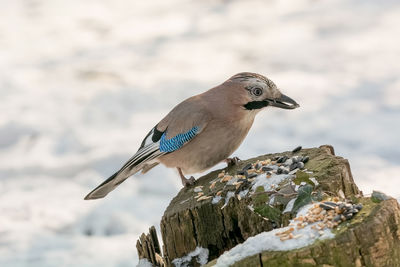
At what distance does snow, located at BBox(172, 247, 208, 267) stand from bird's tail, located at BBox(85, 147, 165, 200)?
221 centimetres

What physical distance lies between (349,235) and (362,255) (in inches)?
7.9

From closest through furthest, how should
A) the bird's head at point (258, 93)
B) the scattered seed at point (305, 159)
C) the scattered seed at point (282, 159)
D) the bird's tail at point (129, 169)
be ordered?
the scattered seed at point (305, 159)
the scattered seed at point (282, 159)
the bird's head at point (258, 93)
the bird's tail at point (129, 169)

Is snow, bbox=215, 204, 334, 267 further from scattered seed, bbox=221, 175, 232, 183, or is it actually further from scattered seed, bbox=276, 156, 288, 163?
scattered seed, bbox=276, 156, 288, 163

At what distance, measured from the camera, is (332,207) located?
6.06 meters

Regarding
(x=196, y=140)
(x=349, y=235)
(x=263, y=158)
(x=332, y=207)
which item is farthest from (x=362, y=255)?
(x=196, y=140)

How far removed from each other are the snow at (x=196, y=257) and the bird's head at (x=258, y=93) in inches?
98.7

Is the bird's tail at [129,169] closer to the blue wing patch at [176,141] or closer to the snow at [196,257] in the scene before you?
the blue wing patch at [176,141]

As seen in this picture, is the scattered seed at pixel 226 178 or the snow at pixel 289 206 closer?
the snow at pixel 289 206

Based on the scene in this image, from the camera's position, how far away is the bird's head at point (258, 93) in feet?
30.7

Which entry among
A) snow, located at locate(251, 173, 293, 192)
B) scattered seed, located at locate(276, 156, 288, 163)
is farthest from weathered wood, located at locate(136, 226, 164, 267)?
scattered seed, located at locate(276, 156, 288, 163)

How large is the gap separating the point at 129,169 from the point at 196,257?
2512 mm

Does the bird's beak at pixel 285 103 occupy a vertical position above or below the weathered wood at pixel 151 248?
above

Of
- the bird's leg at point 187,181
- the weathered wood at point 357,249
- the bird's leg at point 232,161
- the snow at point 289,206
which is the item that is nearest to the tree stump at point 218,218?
the snow at point 289,206

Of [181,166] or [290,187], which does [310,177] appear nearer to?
[290,187]
